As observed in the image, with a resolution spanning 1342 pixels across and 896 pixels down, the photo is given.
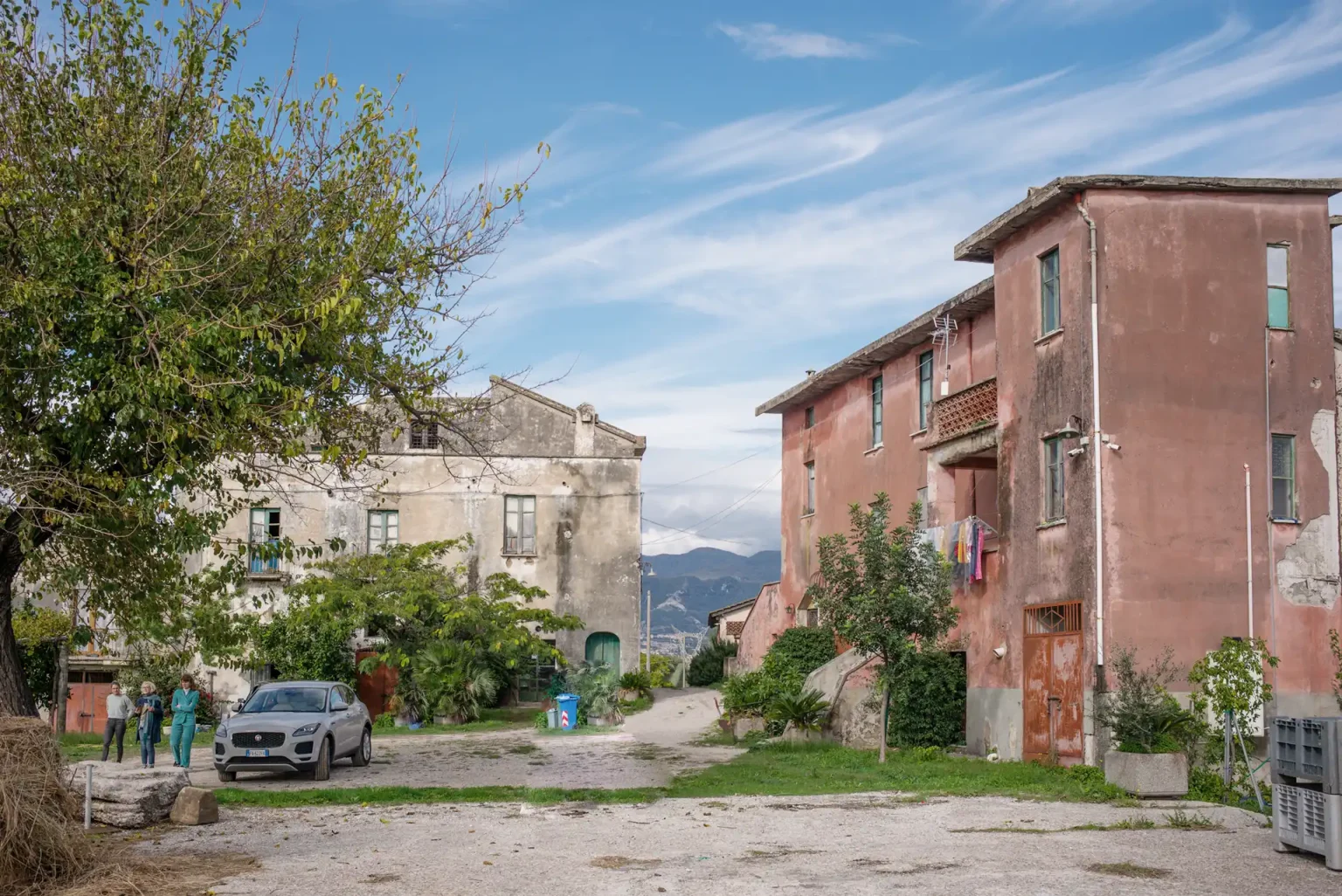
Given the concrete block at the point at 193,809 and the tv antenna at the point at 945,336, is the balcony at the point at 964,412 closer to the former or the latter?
the tv antenna at the point at 945,336

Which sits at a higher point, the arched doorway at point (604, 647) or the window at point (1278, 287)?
the window at point (1278, 287)

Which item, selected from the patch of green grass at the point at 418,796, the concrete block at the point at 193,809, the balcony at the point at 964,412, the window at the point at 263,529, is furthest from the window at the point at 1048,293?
the window at the point at 263,529

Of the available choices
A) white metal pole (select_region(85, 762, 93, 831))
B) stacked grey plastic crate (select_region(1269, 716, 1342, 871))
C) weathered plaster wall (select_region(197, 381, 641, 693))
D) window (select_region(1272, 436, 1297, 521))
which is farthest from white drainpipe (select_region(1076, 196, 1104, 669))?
weathered plaster wall (select_region(197, 381, 641, 693))

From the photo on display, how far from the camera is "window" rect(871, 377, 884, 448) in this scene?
32.8m

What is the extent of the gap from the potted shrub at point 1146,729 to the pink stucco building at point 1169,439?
0.37 meters

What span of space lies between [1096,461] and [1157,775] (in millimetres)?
5371

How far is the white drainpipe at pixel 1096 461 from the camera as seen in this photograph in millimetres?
21078

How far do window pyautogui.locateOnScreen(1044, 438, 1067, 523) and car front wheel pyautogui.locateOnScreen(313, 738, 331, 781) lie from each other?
12526 mm

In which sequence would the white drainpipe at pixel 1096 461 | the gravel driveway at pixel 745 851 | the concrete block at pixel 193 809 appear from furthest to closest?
the white drainpipe at pixel 1096 461, the concrete block at pixel 193 809, the gravel driveway at pixel 745 851

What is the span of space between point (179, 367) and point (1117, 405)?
47.3 ft

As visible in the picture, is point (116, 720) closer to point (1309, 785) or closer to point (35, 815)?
point (35, 815)

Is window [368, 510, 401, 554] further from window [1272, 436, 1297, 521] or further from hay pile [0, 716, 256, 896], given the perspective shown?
hay pile [0, 716, 256, 896]

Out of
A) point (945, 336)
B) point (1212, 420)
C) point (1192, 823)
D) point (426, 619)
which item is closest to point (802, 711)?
point (945, 336)

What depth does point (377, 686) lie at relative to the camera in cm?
4000
